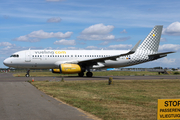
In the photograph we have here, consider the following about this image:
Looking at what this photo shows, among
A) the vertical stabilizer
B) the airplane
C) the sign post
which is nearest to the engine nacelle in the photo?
the airplane

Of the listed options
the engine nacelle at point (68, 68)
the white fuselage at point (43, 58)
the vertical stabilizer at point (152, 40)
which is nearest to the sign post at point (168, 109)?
the engine nacelle at point (68, 68)

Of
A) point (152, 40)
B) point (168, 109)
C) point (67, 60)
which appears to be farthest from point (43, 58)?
point (168, 109)

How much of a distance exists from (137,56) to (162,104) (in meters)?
32.6

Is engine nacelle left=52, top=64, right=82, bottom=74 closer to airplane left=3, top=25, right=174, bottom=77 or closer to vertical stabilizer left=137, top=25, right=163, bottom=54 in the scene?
airplane left=3, top=25, right=174, bottom=77

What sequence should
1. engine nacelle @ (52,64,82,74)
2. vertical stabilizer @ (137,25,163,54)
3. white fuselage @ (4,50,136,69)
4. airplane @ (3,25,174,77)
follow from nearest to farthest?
engine nacelle @ (52,64,82,74)
airplane @ (3,25,174,77)
white fuselage @ (4,50,136,69)
vertical stabilizer @ (137,25,163,54)

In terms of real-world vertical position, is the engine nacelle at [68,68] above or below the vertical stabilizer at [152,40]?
below

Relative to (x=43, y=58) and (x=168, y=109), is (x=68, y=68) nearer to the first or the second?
(x=43, y=58)

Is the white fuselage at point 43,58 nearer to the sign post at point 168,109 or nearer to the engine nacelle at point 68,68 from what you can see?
the engine nacelle at point 68,68

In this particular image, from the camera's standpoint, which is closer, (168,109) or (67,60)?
(168,109)

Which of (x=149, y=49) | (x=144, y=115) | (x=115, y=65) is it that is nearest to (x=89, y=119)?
(x=144, y=115)

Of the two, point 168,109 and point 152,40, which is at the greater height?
point 152,40

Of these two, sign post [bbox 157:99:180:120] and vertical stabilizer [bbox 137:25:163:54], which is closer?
sign post [bbox 157:99:180:120]

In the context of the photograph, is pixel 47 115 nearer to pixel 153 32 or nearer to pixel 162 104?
pixel 162 104

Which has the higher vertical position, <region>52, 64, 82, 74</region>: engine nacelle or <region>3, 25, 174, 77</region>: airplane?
<region>3, 25, 174, 77</region>: airplane
